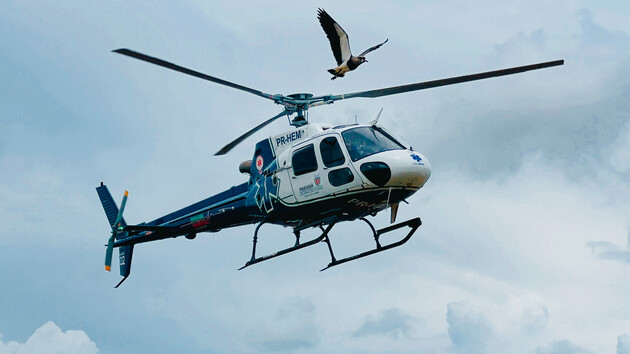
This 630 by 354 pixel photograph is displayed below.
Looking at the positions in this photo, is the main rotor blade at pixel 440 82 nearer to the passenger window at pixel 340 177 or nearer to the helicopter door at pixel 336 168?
the helicopter door at pixel 336 168

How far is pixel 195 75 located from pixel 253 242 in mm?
5185

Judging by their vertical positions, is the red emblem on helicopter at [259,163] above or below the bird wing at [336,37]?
below

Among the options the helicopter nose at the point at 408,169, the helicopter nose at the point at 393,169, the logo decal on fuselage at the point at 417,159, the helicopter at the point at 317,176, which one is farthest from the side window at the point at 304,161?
the logo decal on fuselage at the point at 417,159

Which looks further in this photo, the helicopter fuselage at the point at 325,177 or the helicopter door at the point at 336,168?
the helicopter door at the point at 336,168

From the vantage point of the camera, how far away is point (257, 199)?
22328 mm

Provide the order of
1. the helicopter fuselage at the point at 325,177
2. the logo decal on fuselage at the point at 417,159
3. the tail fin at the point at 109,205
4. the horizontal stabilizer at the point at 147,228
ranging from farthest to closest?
the tail fin at the point at 109,205 < the horizontal stabilizer at the point at 147,228 < the logo decal on fuselage at the point at 417,159 < the helicopter fuselage at the point at 325,177

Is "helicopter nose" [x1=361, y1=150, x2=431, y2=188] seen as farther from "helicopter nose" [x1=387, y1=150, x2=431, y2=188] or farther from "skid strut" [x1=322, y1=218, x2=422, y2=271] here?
"skid strut" [x1=322, y1=218, x2=422, y2=271]

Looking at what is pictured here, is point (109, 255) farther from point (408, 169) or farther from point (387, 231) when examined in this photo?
point (408, 169)

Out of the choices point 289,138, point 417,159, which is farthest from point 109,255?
point 417,159

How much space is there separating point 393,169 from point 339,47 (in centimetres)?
342

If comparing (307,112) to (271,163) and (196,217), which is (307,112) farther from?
(196,217)

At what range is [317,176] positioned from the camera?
20188mm

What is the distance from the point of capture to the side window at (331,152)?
1972cm

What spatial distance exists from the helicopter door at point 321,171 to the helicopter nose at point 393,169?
414mm
